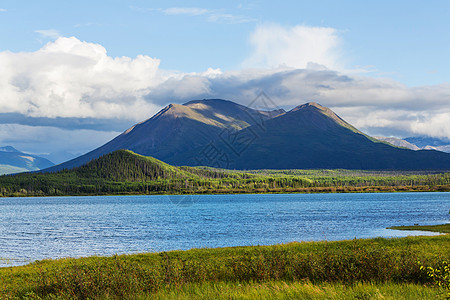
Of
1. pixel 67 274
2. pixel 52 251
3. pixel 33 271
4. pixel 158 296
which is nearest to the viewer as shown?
pixel 158 296

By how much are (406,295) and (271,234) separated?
175ft

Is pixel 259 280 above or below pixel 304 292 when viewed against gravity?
below

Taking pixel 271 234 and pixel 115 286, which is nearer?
pixel 115 286

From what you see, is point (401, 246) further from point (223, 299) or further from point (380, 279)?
point (223, 299)

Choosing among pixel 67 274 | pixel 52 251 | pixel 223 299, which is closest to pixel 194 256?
pixel 67 274

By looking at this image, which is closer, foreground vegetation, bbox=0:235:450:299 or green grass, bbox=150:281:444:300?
green grass, bbox=150:281:444:300

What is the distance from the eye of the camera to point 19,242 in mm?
68438

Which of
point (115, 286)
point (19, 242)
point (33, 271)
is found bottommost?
point (19, 242)

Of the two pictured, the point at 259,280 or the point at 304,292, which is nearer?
the point at 304,292

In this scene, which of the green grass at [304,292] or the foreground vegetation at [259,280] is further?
the foreground vegetation at [259,280]

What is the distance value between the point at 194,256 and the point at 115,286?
16300mm

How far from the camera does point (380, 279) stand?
2248 cm

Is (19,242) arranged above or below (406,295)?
below

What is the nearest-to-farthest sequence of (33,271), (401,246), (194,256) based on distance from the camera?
(33,271), (194,256), (401,246)
